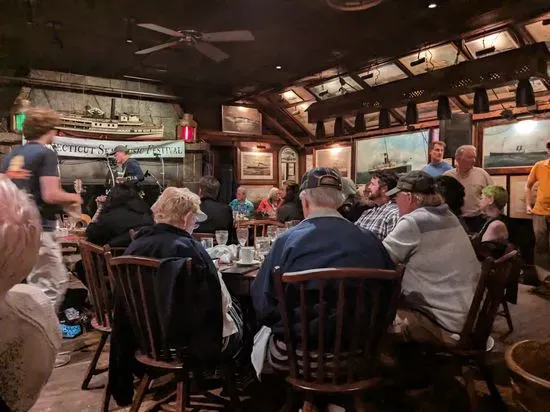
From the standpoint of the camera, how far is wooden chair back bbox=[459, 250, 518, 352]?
201cm

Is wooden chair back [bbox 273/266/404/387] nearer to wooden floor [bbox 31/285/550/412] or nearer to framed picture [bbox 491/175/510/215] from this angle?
wooden floor [bbox 31/285/550/412]

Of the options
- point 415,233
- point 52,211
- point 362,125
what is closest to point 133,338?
point 52,211

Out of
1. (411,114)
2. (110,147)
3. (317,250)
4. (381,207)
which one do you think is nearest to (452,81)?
(411,114)

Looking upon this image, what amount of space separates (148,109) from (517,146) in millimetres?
6165

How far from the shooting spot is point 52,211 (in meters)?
2.83

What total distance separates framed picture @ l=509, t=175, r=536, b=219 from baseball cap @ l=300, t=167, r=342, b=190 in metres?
5.17

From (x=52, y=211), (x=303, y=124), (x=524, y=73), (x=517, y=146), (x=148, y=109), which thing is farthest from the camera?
(x=303, y=124)

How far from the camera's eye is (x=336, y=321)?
171 cm

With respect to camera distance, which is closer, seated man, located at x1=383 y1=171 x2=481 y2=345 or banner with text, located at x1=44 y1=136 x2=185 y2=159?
seated man, located at x1=383 y1=171 x2=481 y2=345

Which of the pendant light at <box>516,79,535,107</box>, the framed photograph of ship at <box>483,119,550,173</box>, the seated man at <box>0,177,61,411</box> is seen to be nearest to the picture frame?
the framed photograph of ship at <box>483,119,550,173</box>

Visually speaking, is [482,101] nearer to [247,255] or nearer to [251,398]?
[247,255]

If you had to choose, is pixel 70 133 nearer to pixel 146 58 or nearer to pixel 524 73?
pixel 146 58

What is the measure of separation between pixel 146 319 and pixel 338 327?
845 millimetres

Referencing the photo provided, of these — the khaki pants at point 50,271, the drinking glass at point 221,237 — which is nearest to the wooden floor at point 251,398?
the khaki pants at point 50,271
